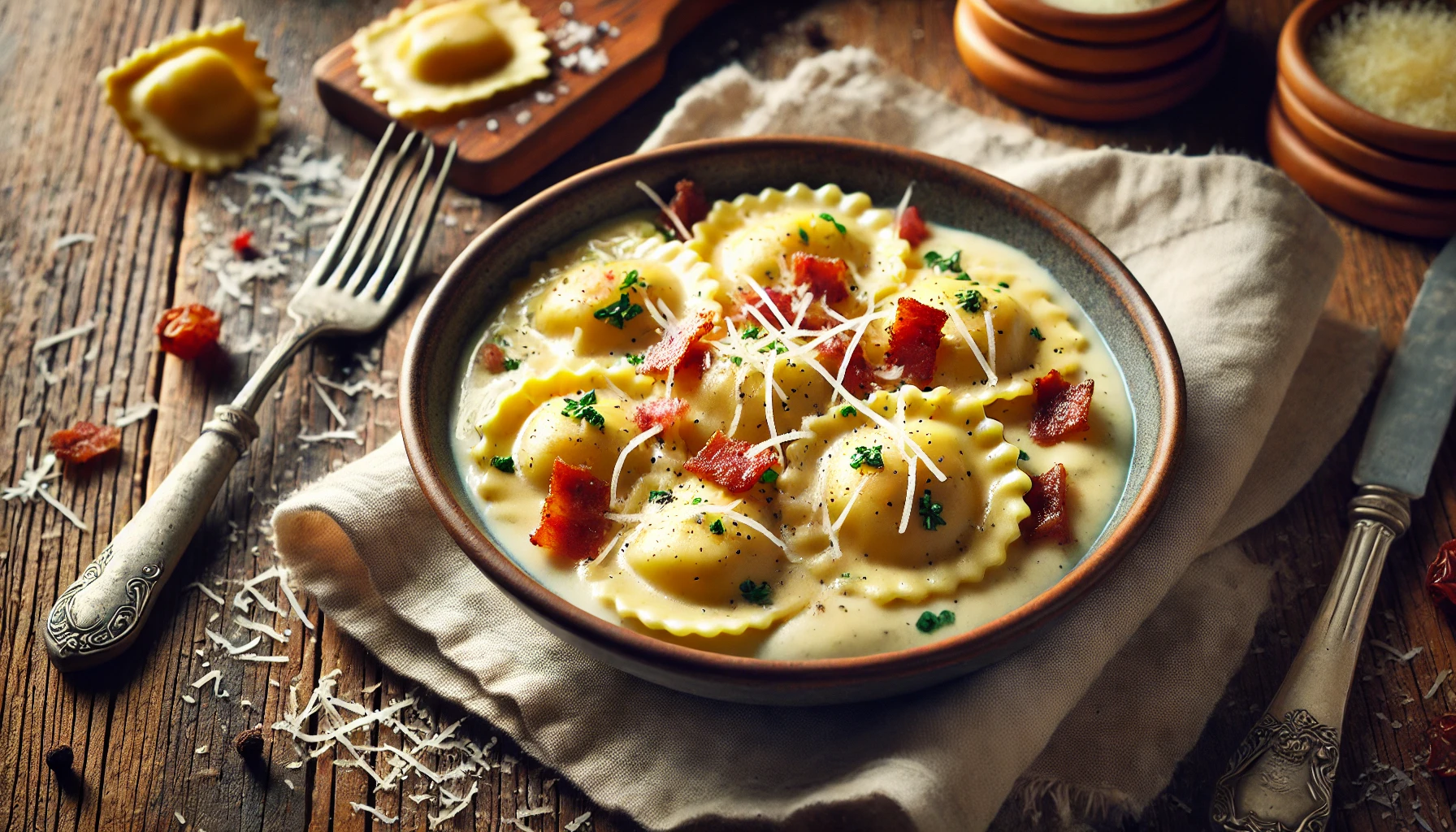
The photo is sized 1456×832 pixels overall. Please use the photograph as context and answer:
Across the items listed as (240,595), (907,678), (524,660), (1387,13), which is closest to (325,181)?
(240,595)

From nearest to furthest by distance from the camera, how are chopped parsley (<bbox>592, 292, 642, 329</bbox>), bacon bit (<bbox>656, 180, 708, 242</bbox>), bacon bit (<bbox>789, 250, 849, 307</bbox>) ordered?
chopped parsley (<bbox>592, 292, 642, 329</bbox>) < bacon bit (<bbox>789, 250, 849, 307</bbox>) < bacon bit (<bbox>656, 180, 708, 242</bbox>)

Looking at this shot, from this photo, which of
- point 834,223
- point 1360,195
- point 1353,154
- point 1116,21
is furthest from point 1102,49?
point 834,223

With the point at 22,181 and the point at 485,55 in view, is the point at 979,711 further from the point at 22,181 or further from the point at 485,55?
the point at 22,181

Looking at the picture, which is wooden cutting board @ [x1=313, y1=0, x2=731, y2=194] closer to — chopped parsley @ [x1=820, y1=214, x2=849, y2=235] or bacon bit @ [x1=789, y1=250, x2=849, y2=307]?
chopped parsley @ [x1=820, y1=214, x2=849, y2=235]

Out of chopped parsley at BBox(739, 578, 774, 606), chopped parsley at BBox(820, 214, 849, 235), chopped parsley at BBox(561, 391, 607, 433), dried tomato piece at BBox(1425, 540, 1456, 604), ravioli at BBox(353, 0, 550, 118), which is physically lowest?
Answer: dried tomato piece at BBox(1425, 540, 1456, 604)

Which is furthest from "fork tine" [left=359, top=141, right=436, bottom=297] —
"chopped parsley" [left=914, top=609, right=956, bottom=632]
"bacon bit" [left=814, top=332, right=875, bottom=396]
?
"chopped parsley" [left=914, top=609, right=956, bottom=632]

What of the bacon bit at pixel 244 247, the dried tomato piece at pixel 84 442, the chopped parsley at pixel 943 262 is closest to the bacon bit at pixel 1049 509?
the chopped parsley at pixel 943 262
